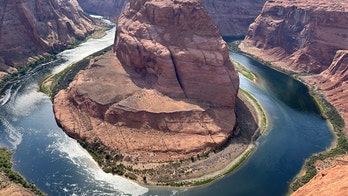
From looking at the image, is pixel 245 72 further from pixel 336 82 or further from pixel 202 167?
pixel 202 167

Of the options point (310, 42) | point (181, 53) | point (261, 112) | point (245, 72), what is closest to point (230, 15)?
point (310, 42)

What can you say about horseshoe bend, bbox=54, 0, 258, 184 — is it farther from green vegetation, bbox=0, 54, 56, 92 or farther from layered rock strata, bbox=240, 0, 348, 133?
Result: layered rock strata, bbox=240, 0, 348, 133

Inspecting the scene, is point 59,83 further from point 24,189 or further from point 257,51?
point 257,51

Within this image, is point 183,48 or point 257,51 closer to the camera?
point 183,48

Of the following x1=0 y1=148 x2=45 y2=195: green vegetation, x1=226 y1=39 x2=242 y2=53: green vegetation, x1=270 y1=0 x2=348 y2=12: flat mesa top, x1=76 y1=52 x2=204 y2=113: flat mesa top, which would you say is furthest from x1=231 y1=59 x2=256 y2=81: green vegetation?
x1=0 y1=148 x2=45 y2=195: green vegetation

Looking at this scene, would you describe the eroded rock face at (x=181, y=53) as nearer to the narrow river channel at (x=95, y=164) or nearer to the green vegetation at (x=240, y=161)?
the green vegetation at (x=240, y=161)

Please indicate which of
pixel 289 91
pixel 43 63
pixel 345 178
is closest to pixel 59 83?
pixel 43 63

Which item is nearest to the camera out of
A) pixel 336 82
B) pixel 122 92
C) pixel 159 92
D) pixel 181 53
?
pixel 122 92
